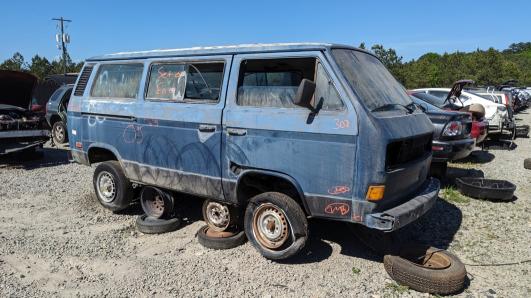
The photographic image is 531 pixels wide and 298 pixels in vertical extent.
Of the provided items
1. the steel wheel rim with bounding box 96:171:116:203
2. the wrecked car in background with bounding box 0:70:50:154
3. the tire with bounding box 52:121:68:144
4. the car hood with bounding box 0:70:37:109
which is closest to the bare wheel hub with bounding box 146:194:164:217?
the steel wheel rim with bounding box 96:171:116:203

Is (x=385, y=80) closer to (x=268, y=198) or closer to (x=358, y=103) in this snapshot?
(x=358, y=103)

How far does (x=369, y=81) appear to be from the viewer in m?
4.36

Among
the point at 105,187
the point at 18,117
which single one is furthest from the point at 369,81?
the point at 18,117

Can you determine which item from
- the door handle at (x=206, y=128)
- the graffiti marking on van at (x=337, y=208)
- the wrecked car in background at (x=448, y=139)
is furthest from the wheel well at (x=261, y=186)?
the wrecked car in background at (x=448, y=139)

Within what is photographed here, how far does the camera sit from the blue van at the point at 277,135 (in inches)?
154

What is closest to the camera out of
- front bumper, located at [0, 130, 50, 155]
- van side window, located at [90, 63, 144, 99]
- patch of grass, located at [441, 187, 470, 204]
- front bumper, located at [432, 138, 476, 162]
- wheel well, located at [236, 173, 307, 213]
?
wheel well, located at [236, 173, 307, 213]

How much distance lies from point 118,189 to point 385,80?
3785mm

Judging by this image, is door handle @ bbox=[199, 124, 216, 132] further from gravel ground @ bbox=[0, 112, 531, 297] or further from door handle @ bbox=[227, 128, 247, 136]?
gravel ground @ bbox=[0, 112, 531, 297]

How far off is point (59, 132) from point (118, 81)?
8744mm

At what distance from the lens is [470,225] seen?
18.5 ft

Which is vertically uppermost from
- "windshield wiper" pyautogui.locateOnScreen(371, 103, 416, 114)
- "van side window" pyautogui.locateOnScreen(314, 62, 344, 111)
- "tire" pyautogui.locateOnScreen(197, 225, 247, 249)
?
"van side window" pyautogui.locateOnScreen(314, 62, 344, 111)

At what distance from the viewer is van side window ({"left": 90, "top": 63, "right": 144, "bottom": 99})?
220 inches

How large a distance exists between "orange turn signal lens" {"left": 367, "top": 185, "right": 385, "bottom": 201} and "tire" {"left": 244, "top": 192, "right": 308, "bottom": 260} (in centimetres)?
72

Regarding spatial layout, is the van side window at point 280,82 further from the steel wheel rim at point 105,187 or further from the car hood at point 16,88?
the car hood at point 16,88
